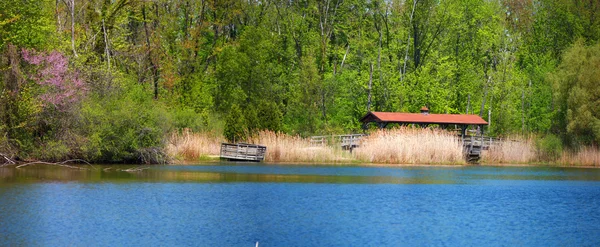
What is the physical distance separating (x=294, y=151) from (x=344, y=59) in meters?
23.4

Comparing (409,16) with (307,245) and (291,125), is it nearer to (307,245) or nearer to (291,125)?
(291,125)

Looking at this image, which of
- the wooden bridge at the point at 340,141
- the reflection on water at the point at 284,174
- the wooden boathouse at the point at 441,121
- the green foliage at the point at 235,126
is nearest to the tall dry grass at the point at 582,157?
the reflection on water at the point at 284,174

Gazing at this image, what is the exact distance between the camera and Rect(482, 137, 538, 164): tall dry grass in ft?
186

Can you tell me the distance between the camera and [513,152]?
5666cm

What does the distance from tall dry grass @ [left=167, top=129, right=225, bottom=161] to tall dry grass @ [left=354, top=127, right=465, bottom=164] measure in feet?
32.7

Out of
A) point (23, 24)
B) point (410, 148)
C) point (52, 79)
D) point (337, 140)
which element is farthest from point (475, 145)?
point (23, 24)

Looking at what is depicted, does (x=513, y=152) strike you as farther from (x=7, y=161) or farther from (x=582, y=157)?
(x=7, y=161)

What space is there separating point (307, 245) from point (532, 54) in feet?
202

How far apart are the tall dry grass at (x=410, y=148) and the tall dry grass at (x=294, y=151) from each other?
186 centimetres

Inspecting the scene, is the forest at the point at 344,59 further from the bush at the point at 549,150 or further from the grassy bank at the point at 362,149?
the grassy bank at the point at 362,149

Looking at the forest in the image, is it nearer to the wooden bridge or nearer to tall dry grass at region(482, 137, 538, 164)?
tall dry grass at region(482, 137, 538, 164)

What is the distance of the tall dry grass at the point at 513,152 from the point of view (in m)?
56.6

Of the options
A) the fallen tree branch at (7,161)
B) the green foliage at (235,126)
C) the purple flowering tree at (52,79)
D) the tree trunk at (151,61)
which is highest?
the tree trunk at (151,61)

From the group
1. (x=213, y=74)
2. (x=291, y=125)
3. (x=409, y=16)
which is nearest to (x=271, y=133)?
(x=291, y=125)
